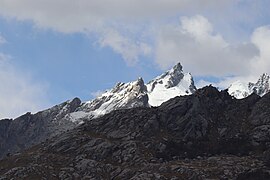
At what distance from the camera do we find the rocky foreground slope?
127 meters

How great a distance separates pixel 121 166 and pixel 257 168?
111 feet

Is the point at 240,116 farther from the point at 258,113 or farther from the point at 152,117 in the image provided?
the point at 152,117

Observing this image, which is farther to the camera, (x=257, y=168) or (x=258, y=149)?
(x=258, y=149)

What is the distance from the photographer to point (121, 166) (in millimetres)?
132250

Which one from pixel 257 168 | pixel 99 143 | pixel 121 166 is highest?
pixel 99 143

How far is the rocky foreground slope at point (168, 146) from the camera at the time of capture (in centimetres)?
12672

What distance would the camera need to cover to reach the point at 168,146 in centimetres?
14112

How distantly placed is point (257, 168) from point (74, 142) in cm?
5360

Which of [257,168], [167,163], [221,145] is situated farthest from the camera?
[221,145]

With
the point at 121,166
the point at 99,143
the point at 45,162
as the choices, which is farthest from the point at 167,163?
the point at 45,162

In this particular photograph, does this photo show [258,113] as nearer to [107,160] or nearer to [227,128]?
[227,128]

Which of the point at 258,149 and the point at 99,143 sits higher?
the point at 99,143

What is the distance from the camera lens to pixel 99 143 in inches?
5714

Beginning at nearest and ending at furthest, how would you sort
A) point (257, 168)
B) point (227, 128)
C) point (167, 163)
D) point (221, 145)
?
point (257, 168)
point (167, 163)
point (221, 145)
point (227, 128)
